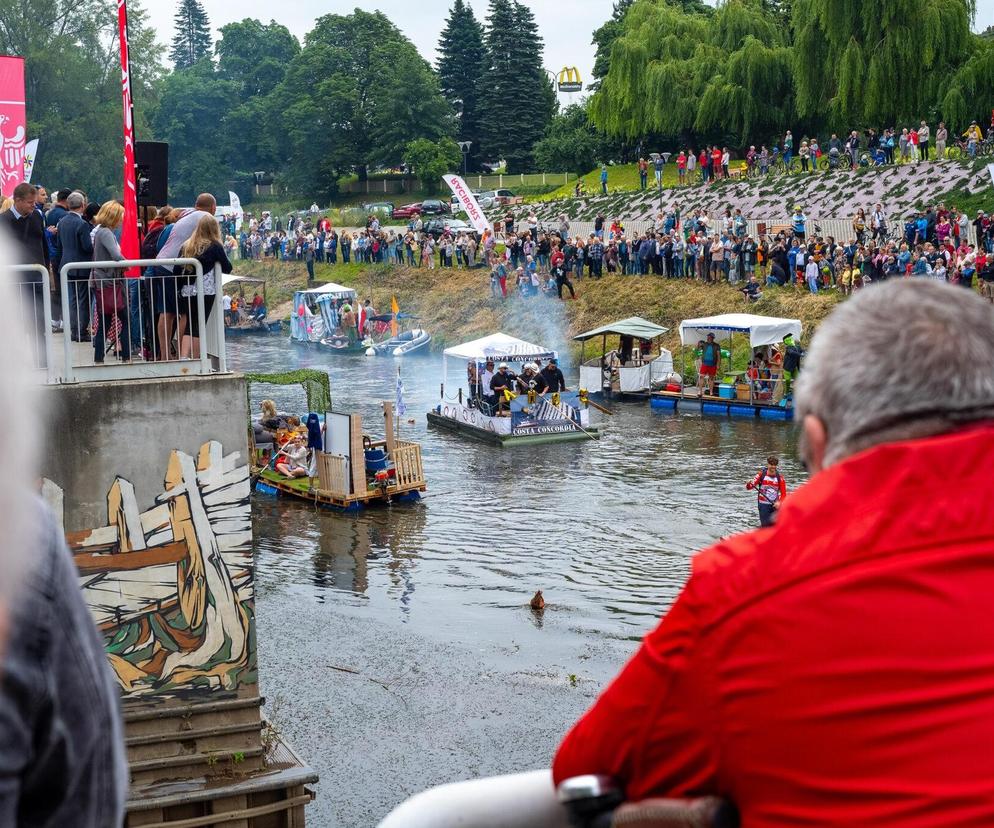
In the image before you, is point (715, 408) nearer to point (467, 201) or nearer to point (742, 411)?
point (742, 411)

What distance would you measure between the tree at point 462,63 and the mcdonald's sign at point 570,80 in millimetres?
10283

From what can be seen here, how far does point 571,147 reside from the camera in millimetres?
82312

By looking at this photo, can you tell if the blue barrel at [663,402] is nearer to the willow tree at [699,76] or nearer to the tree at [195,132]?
the willow tree at [699,76]

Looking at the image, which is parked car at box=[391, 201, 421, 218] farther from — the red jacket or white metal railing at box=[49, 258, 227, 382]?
the red jacket

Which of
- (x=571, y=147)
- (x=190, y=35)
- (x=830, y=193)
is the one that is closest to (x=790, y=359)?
(x=830, y=193)

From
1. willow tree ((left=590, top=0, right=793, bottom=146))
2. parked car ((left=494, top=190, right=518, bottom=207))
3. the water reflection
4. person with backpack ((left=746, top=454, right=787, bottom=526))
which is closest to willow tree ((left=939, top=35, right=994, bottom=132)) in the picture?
willow tree ((left=590, top=0, right=793, bottom=146))

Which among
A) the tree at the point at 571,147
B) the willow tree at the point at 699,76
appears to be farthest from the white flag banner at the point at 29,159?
the tree at the point at 571,147

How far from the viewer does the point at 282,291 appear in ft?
228

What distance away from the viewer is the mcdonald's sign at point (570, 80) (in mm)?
87812

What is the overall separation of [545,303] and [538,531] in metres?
26.8

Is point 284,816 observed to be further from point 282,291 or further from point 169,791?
point 282,291

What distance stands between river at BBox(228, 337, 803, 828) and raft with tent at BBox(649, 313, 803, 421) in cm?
186

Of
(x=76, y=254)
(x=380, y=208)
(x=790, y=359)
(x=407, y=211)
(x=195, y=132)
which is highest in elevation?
(x=195, y=132)

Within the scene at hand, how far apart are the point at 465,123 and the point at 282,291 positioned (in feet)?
112
